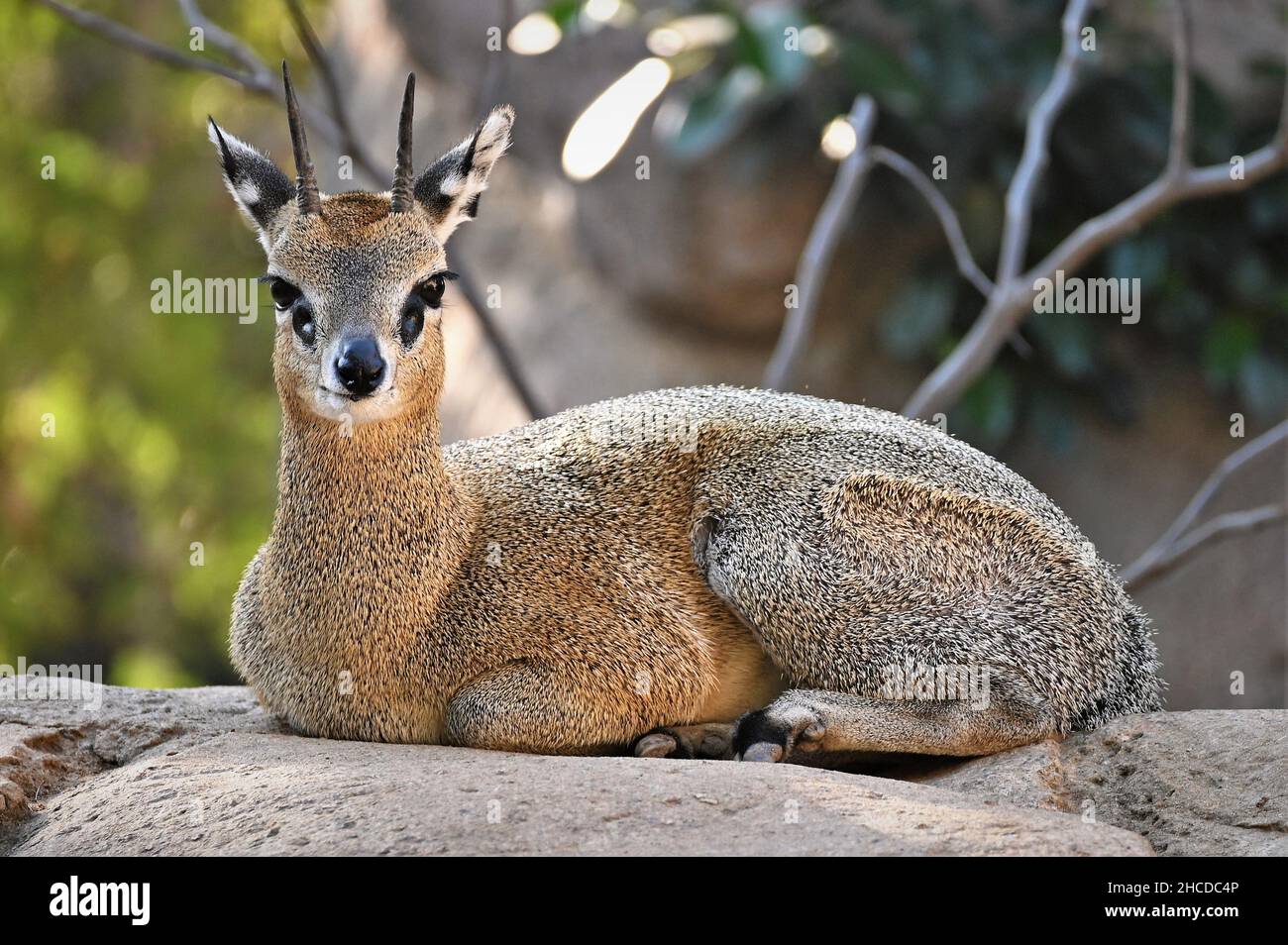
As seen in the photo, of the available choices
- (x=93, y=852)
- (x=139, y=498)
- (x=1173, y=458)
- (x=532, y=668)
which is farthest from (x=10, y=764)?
(x=139, y=498)

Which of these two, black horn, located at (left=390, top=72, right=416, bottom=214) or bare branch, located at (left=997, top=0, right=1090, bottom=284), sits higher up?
bare branch, located at (left=997, top=0, right=1090, bottom=284)

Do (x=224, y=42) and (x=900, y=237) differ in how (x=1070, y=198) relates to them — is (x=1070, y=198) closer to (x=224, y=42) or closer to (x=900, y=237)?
(x=900, y=237)

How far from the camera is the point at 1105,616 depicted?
6.02m

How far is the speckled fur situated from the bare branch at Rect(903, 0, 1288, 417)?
3.77 metres

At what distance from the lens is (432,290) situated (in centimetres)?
574

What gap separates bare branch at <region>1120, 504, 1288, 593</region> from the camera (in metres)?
9.60

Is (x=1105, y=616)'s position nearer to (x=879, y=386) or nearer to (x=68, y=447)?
(x=879, y=386)

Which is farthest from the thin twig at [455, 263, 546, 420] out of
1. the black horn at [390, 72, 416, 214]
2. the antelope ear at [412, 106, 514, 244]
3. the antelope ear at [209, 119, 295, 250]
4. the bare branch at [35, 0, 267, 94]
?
the black horn at [390, 72, 416, 214]

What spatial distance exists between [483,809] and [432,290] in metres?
2.13

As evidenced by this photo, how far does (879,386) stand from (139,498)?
Answer: 9.52m

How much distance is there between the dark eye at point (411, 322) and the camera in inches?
218

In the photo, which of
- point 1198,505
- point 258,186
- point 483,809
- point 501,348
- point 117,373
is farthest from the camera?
point 117,373

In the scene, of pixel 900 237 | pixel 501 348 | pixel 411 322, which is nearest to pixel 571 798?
pixel 411 322

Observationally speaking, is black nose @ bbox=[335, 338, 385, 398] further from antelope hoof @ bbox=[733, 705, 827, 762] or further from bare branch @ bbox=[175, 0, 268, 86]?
bare branch @ bbox=[175, 0, 268, 86]
